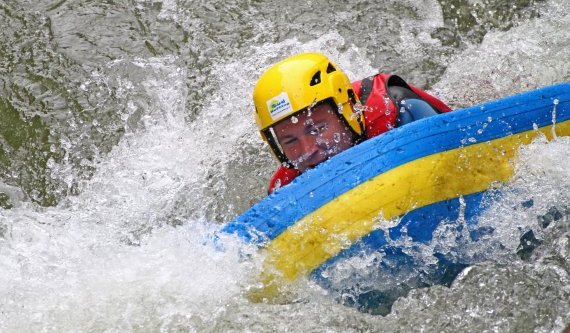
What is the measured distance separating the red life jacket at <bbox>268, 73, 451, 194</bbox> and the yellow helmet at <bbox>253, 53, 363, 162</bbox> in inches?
2.8

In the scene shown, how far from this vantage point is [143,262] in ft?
12.3

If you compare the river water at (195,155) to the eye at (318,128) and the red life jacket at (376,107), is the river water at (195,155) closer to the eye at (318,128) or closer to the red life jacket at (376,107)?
the red life jacket at (376,107)

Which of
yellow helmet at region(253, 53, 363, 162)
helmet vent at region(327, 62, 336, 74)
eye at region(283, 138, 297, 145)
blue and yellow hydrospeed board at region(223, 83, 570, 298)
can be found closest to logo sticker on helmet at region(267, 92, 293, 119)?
yellow helmet at region(253, 53, 363, 162)

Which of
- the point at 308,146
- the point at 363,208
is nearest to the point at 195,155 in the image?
the point at 308,146

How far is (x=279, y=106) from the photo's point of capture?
4004 mm

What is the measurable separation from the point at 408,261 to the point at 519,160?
63 centimetres

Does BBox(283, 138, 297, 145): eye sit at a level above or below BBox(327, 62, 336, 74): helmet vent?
below

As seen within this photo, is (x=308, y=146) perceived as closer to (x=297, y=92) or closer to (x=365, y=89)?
(x=297, y=92)

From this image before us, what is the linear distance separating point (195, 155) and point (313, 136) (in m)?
1.58

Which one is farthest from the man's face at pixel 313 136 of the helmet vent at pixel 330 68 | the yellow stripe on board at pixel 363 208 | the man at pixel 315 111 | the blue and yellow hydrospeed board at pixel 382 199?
the yellow stripe on board at pixel 363 208

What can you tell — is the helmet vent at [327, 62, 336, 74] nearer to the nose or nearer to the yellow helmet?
the yellow helmet

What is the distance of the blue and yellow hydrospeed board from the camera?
3.46 metres

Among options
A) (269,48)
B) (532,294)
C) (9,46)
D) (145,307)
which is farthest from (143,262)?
(9,46)

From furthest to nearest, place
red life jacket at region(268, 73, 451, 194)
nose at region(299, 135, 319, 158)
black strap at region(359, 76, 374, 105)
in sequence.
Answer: black strap at region(359, 76, 374, 105), red life jacket at region(268, 73, 451, 194), nose at region(299, 135, 319, 158)
